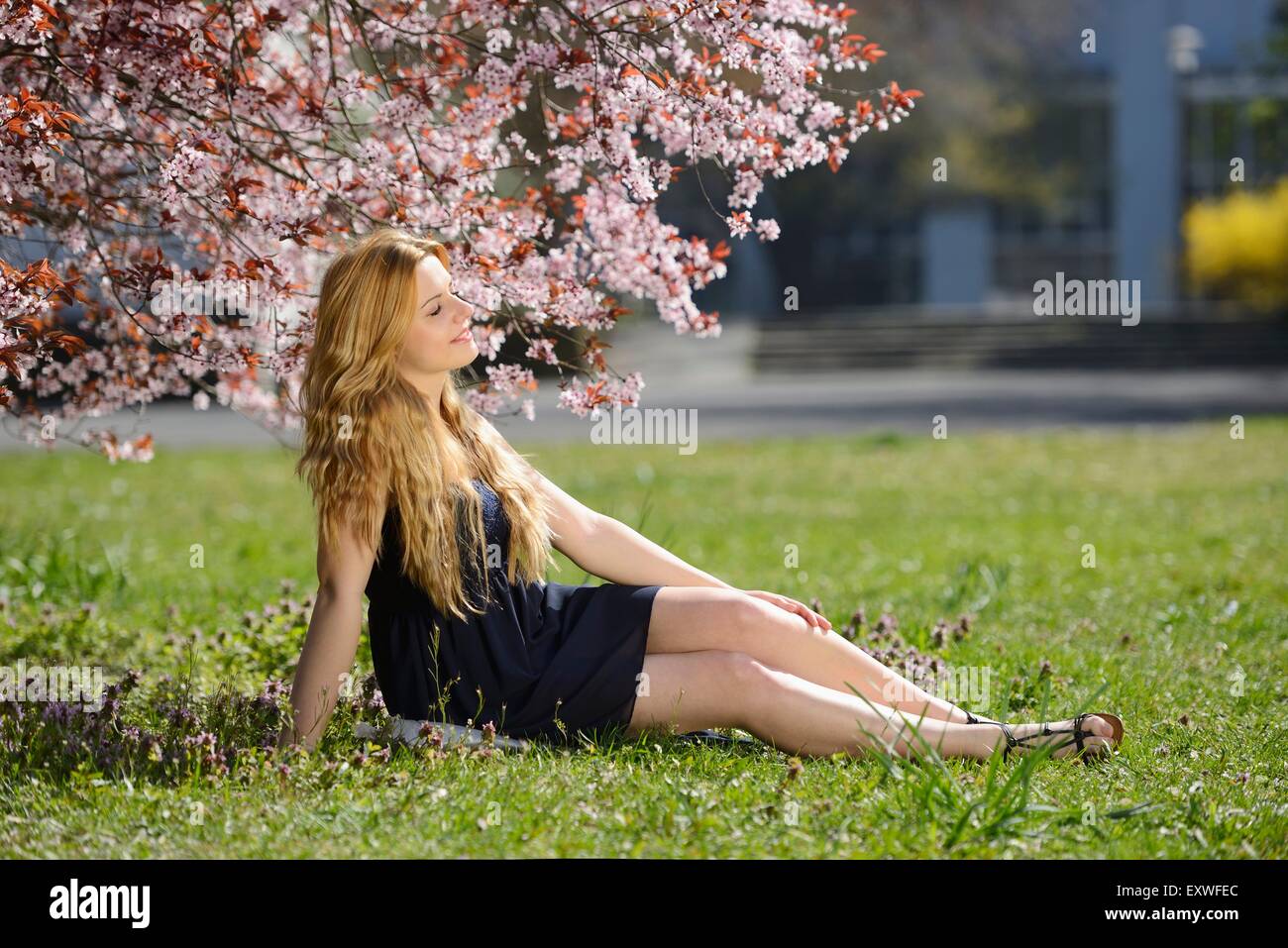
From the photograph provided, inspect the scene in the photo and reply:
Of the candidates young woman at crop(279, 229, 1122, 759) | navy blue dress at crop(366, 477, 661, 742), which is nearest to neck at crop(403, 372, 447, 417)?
young woman at crop(279, 229, 1122, 759)

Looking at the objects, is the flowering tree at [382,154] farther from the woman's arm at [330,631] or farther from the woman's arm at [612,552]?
the woman's arm at [330,631]

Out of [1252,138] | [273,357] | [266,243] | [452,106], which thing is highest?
[1252,138]

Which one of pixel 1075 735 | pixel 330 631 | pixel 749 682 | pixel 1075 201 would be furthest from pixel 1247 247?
pixel 330 631

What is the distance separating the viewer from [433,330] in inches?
159

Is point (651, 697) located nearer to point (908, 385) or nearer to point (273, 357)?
point (273, 357)

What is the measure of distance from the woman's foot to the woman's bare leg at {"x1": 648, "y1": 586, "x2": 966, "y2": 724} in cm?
14

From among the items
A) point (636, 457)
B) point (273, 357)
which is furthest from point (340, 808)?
point (636, 457)

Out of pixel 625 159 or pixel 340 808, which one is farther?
pixel 625 159

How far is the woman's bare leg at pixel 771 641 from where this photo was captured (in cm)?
401

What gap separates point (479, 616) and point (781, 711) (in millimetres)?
865

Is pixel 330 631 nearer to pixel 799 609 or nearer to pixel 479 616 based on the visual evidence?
pixel 479 616

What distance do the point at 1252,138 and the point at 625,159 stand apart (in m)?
34.5

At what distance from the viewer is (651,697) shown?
405 cm

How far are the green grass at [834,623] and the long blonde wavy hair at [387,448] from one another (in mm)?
554
